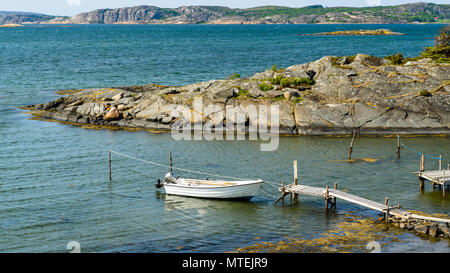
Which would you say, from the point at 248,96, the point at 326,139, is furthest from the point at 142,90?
the point at 326,139

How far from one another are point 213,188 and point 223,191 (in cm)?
63

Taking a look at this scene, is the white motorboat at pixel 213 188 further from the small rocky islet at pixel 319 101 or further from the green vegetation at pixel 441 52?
the green vegetation at pixel 441 52

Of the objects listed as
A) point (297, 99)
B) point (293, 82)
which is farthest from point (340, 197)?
point (293, 82)

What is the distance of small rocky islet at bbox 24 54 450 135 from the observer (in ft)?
152

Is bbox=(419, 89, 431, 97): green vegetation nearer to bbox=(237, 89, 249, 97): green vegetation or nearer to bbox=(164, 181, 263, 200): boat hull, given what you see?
bbox=(237, 89, 249, 97): green vegetation

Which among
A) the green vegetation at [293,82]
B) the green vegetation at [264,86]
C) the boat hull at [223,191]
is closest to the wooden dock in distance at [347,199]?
the boat hull at [223,191]

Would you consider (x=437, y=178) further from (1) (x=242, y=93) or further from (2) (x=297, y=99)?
(1) (x=242, y=93)

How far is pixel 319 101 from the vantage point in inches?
1912

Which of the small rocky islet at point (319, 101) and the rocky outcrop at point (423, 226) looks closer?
the rocky outcrop at point (423, 226)

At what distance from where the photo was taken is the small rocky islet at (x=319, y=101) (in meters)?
46.4

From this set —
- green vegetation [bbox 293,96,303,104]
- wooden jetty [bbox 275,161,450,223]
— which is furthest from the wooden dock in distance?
green vegetation [bbox 293,96,303,104]

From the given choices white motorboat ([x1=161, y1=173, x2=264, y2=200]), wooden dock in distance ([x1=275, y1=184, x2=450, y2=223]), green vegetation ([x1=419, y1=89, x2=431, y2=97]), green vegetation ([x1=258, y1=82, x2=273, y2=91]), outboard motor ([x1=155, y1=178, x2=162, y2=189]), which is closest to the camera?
wooden dock in distance ([x1=275, y1=184, x2=450, y2=223])

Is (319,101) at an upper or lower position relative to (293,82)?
lower

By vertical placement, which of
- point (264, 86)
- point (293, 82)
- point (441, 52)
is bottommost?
point (264, 86)
